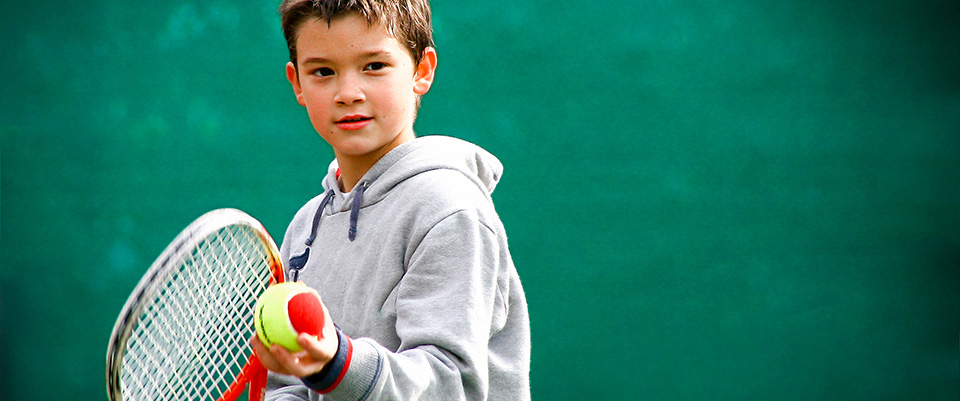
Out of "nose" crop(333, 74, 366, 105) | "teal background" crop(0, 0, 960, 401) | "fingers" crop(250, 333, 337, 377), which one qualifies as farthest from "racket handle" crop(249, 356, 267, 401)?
"teal background" crop(0, 0, 960, 401)

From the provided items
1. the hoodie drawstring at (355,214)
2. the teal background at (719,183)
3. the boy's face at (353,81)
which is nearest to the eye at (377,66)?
the boy's face at (353,81)

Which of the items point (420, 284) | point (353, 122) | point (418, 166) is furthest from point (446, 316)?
point (353, 122)

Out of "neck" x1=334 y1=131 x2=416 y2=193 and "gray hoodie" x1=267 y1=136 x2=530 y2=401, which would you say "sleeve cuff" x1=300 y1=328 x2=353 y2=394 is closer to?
"gray hoodie" x1=267 y1=136 x2=530 y2=401

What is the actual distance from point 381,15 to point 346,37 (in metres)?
0.08

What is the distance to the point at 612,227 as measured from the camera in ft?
10.7

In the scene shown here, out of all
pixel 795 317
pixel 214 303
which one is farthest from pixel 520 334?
pixel 795 317

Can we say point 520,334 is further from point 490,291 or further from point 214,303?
point 214,303

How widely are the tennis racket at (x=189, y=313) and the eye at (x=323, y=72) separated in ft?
0.92

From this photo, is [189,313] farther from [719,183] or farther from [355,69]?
[719,183]

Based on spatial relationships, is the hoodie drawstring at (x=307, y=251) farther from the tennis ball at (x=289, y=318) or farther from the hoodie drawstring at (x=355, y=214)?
the tennis ball at (x=289, y=318)

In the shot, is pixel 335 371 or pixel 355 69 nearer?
pixel 335 371

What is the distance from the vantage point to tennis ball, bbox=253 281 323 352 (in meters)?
1.16

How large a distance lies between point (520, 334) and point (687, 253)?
177 centimetres

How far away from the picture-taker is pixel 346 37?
1.56m
